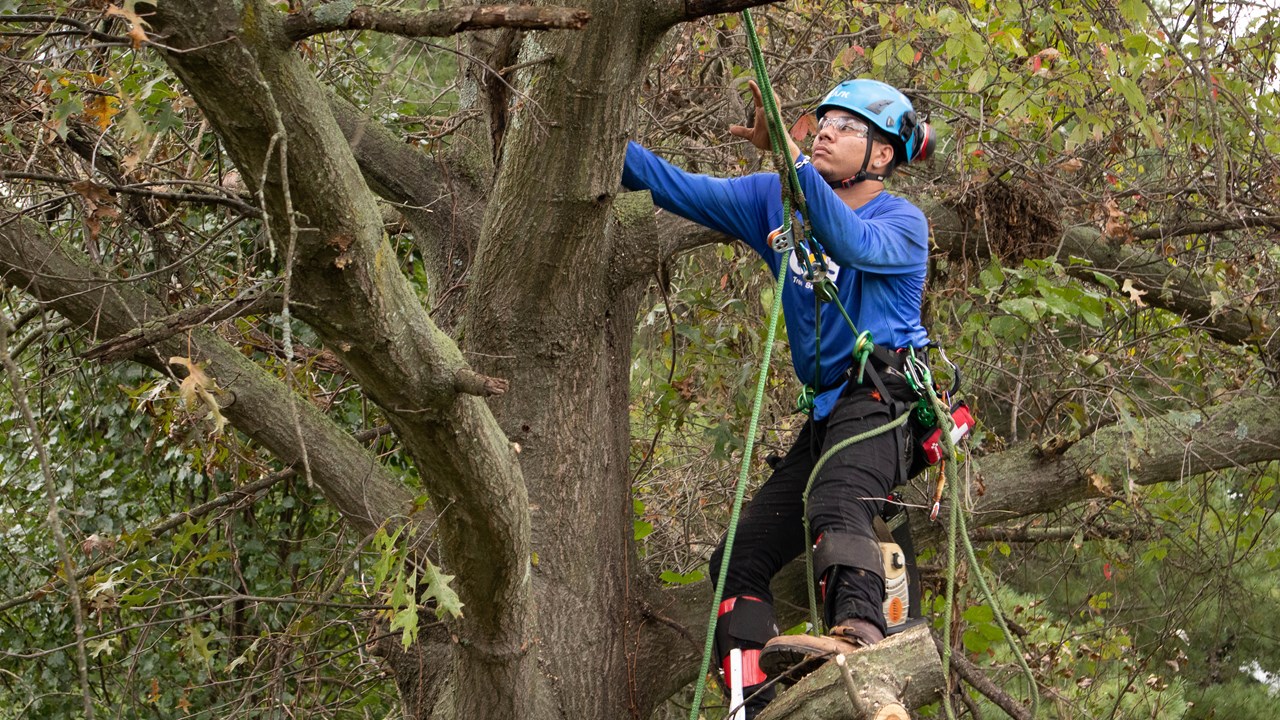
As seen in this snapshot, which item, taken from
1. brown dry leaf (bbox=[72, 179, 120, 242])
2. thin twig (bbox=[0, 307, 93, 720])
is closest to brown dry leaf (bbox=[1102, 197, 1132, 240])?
brown dry leaf (bbox=[72, 179, 120, 242])

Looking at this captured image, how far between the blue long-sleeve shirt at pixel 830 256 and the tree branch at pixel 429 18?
1524mm

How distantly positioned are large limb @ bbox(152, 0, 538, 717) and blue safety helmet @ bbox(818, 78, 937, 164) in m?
1.52

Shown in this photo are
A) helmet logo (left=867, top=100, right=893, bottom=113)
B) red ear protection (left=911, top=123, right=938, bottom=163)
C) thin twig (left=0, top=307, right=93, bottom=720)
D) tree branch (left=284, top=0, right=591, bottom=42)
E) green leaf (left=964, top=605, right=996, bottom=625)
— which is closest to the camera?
thin twig (left=0, top=307, right=93, bottom=720)

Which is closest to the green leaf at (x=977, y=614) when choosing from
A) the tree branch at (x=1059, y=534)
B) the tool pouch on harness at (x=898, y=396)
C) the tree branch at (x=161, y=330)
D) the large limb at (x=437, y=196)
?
the tree branch at (x=1059, y=534)

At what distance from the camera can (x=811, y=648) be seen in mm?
2734

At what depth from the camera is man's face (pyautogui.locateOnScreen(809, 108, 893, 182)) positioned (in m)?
3.49

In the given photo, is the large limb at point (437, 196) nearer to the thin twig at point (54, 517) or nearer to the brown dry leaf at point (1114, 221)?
the thin twig at point (54, 517)

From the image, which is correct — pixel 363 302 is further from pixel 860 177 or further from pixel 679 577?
pixel 679 577

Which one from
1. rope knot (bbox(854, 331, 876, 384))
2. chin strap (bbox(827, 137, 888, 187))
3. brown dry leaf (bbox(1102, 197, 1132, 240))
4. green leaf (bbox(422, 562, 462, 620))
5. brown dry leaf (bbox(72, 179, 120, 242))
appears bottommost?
green leaf (bbox(422, 562, 462, 620))

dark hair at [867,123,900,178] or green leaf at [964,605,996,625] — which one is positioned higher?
dark hair at [867,123,900,178]

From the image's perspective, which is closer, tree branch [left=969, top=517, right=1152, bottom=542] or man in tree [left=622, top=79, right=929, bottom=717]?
man in tree [left=622, top=79, right=929, bottom=717]

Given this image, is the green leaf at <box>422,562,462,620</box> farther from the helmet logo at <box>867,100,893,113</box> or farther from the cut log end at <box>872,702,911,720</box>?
the helmet logo at <box>867,100,893,113</box>

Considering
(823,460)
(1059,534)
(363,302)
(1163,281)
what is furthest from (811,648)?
(1163,281)

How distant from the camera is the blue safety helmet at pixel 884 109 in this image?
11.4 ft
